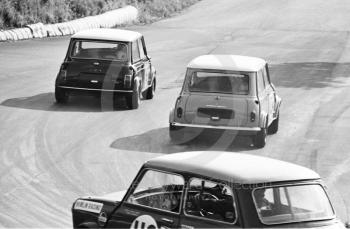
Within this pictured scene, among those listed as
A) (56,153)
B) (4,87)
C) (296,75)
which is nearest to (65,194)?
(56,153)

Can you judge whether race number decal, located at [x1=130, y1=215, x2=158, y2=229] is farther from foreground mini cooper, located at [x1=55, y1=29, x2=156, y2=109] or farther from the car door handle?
foreground mini cooper, located at [x1=55, y1=29, x2=156, y2=109]

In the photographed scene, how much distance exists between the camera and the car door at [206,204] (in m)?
8.40

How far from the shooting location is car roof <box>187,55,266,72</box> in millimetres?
17062

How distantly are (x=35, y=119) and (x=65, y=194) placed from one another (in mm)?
6156

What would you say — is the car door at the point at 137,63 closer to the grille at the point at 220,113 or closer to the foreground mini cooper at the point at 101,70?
the foreground mini cooper at the point at 101,70

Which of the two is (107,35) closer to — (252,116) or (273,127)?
(273,127)

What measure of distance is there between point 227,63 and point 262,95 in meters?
0.95

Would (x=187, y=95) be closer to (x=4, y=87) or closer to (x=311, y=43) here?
(x=4, y=87)

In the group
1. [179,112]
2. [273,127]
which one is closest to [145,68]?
[273,127]

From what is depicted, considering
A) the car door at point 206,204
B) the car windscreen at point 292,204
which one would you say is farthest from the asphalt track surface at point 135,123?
the car windscreen at point 292,204

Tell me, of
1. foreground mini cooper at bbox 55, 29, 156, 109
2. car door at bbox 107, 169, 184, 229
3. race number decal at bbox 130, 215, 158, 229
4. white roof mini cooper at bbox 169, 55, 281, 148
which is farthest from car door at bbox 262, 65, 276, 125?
race number decal at bbox 130, 215, 158, 229

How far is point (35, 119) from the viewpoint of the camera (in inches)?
755

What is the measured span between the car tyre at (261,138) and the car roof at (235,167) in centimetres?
786

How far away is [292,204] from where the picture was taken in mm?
8586
